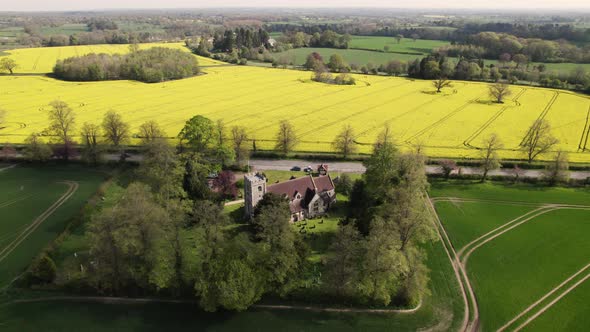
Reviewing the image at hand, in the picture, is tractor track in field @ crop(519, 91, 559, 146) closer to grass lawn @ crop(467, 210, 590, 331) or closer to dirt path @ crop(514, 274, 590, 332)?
grass lawn @ crop(467, 210, 590, 331)

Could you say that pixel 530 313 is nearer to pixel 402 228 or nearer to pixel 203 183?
pixel 402 228

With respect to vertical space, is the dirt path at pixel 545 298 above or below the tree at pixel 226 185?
below

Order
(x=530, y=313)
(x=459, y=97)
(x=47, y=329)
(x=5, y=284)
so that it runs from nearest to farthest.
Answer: (x=47, y=329)
(x=530, y=313)
(x=5, y=284)
(x=459, y=97)

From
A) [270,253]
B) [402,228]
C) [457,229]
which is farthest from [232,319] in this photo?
[457,229]

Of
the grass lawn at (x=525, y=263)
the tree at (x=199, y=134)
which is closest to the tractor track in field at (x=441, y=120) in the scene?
the grass lawn at (x=525, y=263)

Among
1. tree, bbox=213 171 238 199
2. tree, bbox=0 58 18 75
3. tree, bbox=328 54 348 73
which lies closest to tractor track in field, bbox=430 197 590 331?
tree, bbox=213 171 238 199

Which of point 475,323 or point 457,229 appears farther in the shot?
point 457,229

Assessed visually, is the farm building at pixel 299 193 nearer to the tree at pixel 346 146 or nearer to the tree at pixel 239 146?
the tree at pixel 239 146
